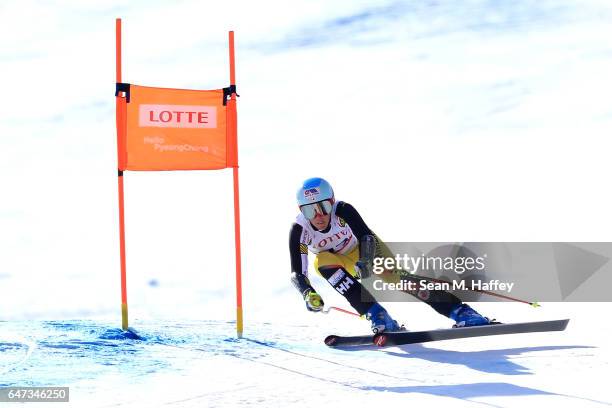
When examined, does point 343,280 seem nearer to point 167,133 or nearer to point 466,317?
point 466,317

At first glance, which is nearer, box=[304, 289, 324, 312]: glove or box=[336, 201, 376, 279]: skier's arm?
box=[304, 289, 324, 312]: glove

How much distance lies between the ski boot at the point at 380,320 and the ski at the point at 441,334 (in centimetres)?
12

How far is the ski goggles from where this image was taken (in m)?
7.71

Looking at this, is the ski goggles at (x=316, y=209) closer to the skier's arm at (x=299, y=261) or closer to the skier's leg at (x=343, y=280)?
the skier's arm at (x=299, y=261)

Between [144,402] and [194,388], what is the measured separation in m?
0.49

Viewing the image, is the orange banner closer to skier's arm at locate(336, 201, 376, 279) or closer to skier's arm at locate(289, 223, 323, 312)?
skier's arm at locate(289, 223, 323, 312)

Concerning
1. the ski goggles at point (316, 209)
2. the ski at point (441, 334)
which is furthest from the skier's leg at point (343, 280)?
the ski goggles at point (316, 209)

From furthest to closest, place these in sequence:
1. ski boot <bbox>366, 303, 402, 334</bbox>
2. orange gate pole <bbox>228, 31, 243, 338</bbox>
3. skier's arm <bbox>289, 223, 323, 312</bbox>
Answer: orange gate pole <bbox>228, 31, 243, 338</bbox> < skier's arm <bbox>289, 223, 323, 312</bbox> < ski boot <bbox>366, 303, 402, 334</bbox>

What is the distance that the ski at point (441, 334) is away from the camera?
24.1 ft

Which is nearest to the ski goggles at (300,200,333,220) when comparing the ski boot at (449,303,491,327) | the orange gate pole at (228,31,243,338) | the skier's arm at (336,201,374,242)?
the skier's arm at (336,201,374,242)

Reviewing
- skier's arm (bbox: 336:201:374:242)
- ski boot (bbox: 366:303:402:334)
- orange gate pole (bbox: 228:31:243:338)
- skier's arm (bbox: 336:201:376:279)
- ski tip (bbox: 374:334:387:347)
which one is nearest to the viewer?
ski tip (bbox: 374:334:387:347)

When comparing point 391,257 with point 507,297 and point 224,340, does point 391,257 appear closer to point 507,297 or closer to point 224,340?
point 507,297

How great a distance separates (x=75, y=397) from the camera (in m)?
5.33

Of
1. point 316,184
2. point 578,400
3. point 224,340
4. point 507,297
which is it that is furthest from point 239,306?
point 578,400
